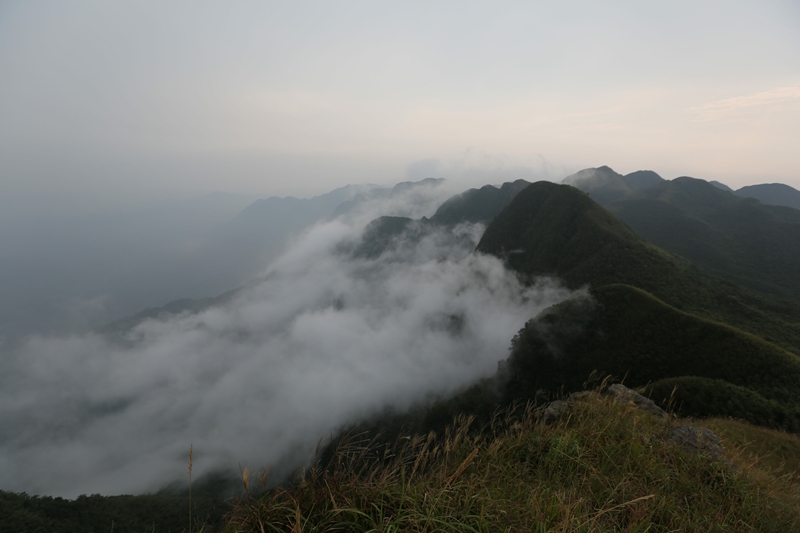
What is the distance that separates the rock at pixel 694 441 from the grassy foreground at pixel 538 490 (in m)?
0.23

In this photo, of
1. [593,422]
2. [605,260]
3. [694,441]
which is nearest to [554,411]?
[593,422]

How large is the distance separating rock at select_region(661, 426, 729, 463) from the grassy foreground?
230 millimetres

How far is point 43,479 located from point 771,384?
322681 millimetres

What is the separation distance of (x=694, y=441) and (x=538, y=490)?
4101 millimetres

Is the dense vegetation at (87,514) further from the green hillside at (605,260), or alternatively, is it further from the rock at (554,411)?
the green hillside at (605,260)

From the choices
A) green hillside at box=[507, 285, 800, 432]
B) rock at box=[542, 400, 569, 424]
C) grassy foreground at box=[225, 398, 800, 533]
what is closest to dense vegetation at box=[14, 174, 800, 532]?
grassy foreground at box=[225, 398, 800, 533]

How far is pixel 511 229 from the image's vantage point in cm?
14912

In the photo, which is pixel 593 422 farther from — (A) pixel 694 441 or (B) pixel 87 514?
(B) pixel 87 514

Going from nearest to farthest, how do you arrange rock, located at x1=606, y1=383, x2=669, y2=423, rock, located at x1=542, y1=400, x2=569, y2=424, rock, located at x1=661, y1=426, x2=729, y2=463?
1. rock, located at x1=661, y1=426, x2=729, y2=463
2. rock, located at x1=542, y1=400, x2=569, y2=424
3. rock, located at x1=606, y1=383, x2=669, y2=423

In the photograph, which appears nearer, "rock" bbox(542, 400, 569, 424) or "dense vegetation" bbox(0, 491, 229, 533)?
"rock" bbox(542, 400, 569, 424)

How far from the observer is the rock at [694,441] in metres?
5.30

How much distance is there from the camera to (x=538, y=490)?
152 inches

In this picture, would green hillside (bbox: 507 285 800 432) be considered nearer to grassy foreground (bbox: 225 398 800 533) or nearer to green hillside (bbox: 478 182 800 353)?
green hillside (bbox: 478 182 800 353)

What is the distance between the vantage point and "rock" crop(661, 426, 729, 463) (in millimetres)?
5295
